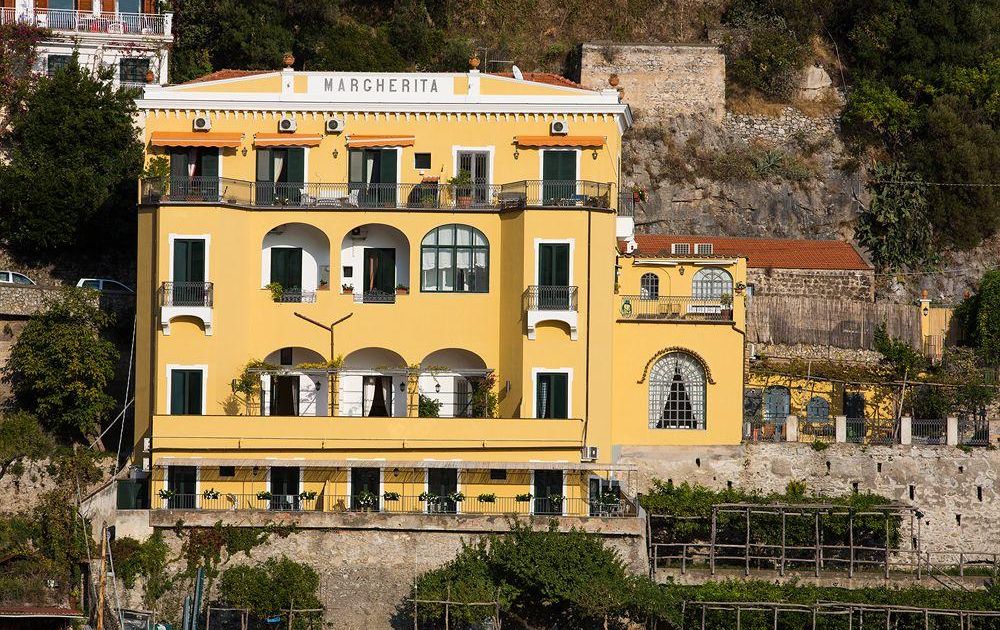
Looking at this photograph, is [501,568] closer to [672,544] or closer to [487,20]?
[672,544]

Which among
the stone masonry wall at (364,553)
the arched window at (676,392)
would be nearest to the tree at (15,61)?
the stone masonry wall at (364,553)

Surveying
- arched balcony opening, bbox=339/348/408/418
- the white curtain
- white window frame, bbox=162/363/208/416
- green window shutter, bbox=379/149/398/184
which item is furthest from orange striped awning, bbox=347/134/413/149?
white window frame, bbox=162/363/208/416

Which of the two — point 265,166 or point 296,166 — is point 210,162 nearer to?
point 265,166

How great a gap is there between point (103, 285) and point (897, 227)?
30031mm

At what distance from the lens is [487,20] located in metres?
81.1

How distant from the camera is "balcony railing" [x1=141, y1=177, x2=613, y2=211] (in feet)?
188

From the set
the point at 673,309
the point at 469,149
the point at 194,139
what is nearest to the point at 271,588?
the point at 194,139

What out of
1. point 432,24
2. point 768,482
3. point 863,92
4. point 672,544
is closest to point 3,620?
point 672,544

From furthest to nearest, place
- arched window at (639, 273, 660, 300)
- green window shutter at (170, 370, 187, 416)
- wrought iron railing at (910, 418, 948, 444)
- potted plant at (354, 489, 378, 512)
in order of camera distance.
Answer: arched window at (639, 273, 660, 300)
wrought iron railing at (910, 418, 948, 444)
green window shutter at (170, 370, 187, 416)
potted plant at (354, 489, 378, 512)

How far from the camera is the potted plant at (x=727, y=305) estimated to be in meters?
59.7

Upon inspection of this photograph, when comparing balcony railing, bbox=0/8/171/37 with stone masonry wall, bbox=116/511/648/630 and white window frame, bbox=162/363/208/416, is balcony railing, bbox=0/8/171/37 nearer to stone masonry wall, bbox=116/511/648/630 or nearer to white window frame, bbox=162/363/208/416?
white window frame, bbox=162/363/208/416

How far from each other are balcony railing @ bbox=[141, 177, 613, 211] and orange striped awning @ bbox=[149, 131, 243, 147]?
1.38 meters

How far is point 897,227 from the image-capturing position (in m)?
76.4

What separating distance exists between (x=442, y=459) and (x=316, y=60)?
973 inches
